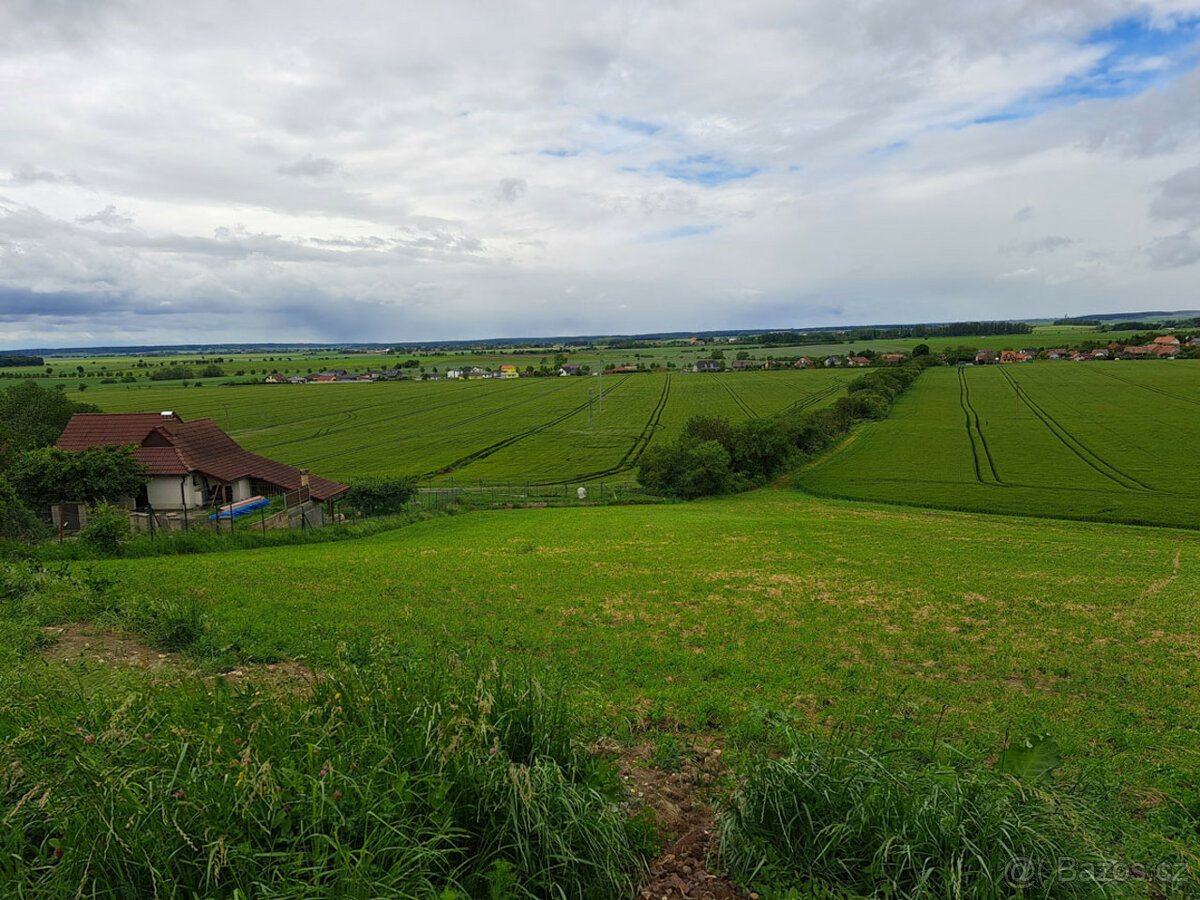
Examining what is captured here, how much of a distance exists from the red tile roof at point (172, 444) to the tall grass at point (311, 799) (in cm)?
2854

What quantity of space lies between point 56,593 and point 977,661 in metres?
17.2

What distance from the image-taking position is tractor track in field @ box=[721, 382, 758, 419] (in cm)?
8821

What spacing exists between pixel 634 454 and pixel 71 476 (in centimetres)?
4772

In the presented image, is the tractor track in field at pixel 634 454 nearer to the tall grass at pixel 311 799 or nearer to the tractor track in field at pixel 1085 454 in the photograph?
the tractor track in field at pixel 1085 454

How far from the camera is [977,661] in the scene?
37.2 ft

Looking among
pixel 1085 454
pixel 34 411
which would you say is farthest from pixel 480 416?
pixel 1085 454

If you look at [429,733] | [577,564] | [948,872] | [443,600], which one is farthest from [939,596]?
[429,733]

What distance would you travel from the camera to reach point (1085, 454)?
5453 centimetres

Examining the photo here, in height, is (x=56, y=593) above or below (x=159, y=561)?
above

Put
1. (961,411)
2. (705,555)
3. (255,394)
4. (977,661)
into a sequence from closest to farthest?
1. (977,661)
2. (705,555)
3. (961,411)
4. (255,394)

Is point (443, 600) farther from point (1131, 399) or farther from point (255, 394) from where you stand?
point (255, 394)

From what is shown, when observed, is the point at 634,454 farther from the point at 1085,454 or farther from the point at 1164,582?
the point at 1164,582

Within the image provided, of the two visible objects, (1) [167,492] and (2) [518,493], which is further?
(2) [518,493]

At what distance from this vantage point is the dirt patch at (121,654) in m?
8.32
